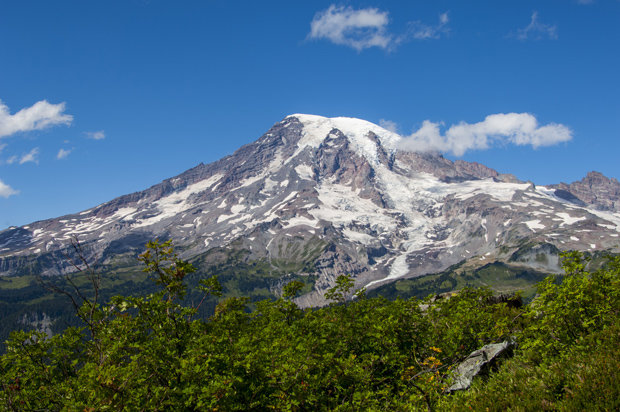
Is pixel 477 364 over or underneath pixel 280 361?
underneath

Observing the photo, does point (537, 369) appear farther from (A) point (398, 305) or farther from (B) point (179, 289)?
(B) point (179, 289)

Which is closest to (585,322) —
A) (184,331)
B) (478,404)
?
(478,404)

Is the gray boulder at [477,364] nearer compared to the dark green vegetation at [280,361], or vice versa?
the dark green vegetation at [280,361]

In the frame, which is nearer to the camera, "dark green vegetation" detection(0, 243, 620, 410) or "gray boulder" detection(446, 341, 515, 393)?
"dark green vegetation" detection(0, 243, 620, 410)

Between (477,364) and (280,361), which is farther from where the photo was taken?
(477,364)

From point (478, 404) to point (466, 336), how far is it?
31.9 ft

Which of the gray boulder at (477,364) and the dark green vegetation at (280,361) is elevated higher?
the dark green vegetation at (280,361)

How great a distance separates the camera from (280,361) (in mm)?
13016

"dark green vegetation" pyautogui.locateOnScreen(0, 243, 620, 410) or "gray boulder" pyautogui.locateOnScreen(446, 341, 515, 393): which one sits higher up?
"dark green vegetation" pyautogui.locateOnScreen(0, 243, 620, 410)

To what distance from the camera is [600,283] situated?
1352cm

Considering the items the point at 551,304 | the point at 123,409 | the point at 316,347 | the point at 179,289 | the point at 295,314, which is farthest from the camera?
the point at 295,314

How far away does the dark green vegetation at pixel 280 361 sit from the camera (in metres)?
9.80

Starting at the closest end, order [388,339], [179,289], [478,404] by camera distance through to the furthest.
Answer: [478,404]
[179,289]
[388,339]

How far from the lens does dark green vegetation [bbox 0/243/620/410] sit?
9805 millimetres
